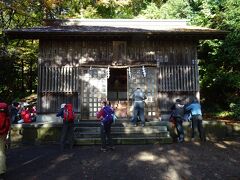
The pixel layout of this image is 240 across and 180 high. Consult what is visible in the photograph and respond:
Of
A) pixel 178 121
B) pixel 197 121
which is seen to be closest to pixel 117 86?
pixel 178 121

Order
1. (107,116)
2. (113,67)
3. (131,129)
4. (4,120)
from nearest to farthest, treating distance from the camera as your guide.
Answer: (4,120) < (107,116) < (131,129) < (113,67)

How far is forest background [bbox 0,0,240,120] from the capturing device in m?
18.6

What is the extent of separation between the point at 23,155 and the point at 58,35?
6.65 metres

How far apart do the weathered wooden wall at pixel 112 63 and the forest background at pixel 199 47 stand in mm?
3164

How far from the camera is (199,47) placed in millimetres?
21750

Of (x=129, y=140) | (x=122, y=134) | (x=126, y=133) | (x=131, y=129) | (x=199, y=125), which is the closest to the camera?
(x=129, y=140)

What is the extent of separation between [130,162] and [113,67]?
736 cm

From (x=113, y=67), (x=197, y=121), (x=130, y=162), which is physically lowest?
(x=130, y=162)

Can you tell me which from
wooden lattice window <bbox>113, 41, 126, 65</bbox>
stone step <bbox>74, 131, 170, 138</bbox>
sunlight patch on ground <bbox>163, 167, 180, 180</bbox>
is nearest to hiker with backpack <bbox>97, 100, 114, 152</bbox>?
stone step <bbox>74, 131, 170, 138</bbox>

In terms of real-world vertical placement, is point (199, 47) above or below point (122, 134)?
above

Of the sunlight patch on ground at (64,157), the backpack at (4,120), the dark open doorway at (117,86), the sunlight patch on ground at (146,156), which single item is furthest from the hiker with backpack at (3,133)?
the dark open doorway at (117,86)

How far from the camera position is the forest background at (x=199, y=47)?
18.6 m

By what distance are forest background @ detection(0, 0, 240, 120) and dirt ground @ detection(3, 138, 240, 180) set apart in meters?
7.40

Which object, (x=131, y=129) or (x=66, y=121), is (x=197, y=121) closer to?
(x=131, y=129)
